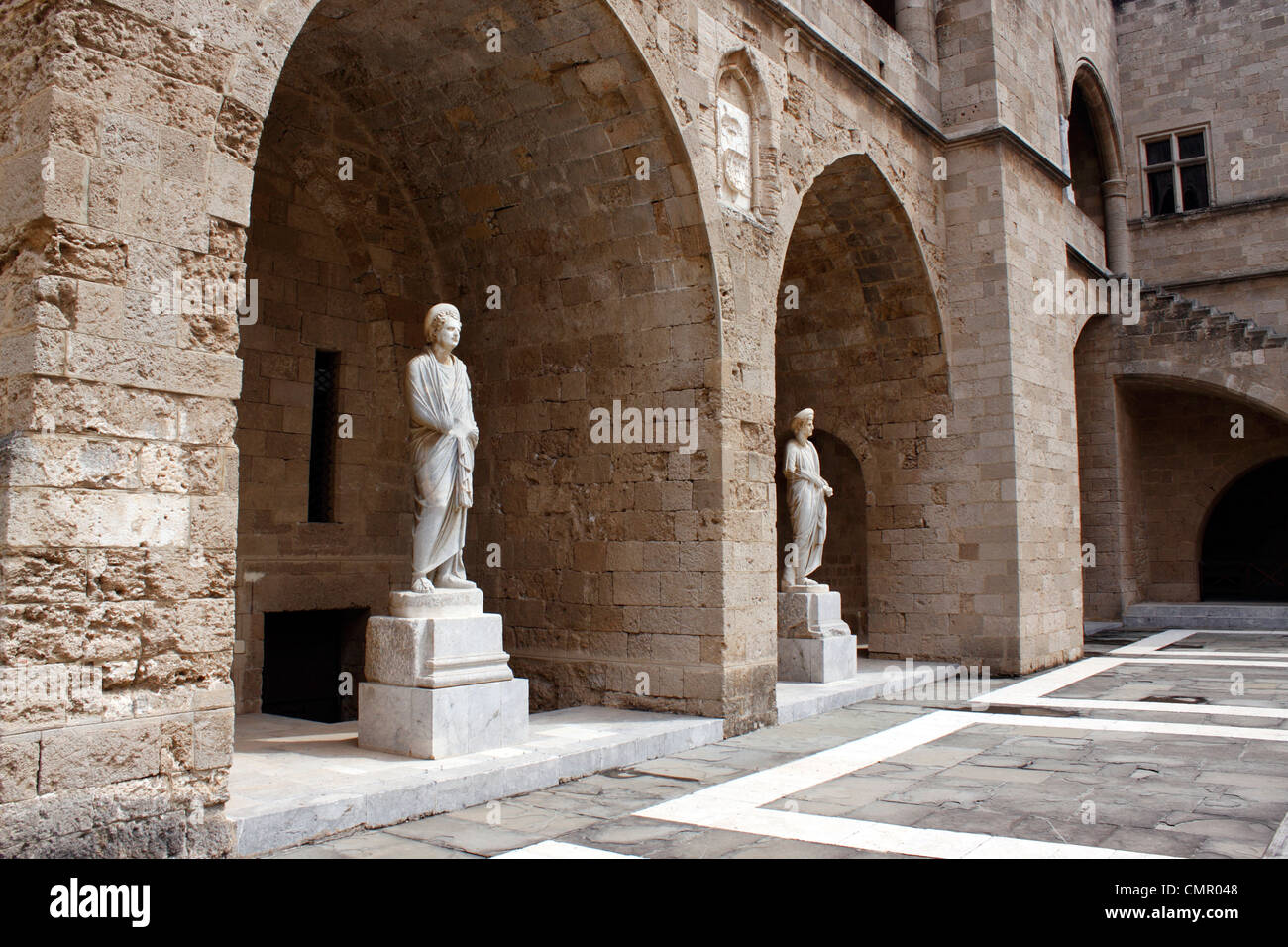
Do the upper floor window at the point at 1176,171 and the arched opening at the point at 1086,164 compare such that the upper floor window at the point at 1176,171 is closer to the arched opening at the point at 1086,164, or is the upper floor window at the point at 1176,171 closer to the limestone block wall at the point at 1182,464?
the arched opening at the point at 1086,164

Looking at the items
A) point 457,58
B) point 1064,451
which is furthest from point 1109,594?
point 457,58

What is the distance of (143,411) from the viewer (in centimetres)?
371

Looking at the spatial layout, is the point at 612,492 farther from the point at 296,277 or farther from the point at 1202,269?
the point at 1202,269

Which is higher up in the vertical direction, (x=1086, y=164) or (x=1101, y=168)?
(x=1086, y=164)

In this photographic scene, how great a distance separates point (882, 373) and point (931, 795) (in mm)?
6498

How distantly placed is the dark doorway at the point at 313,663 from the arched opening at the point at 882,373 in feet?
17.1

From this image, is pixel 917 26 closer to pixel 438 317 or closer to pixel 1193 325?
pixel 1193 325

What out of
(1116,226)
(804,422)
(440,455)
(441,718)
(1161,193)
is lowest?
(441,718)

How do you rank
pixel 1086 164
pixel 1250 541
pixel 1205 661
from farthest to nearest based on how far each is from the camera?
pixel 1086 164 < pixel 1250 541 < pixel 1205 661

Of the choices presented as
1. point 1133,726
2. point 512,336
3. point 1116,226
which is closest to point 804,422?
point 512,336

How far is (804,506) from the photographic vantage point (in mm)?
9164

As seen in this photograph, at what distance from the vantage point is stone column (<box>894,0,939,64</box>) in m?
10.8

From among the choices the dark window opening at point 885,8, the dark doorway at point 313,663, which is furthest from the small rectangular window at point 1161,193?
the dark doorway at point 313,663

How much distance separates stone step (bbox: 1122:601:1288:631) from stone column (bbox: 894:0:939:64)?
359 inches
